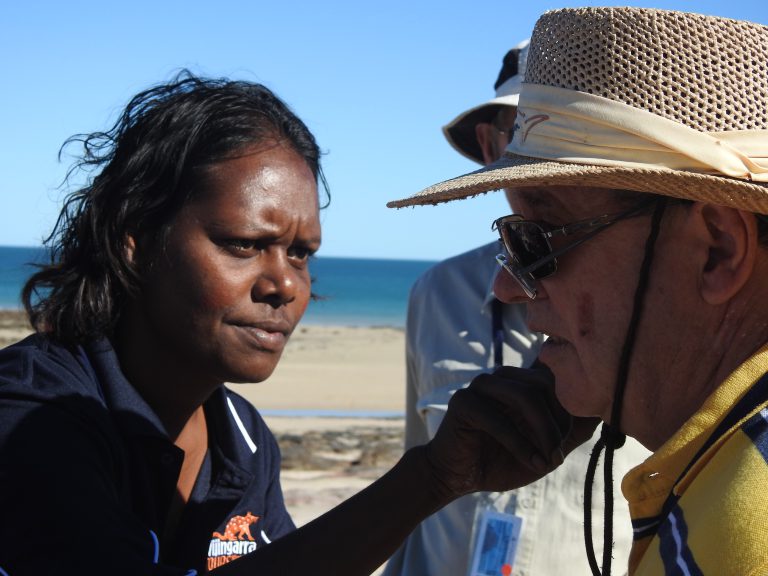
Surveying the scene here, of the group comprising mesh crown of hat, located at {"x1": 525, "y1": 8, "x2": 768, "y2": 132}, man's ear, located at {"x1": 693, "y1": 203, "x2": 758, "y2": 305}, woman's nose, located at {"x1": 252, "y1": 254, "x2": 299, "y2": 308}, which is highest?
mesh crown of hat, located at {"x1": 525, "y1": 8, "x2": 768, "y2": 132}

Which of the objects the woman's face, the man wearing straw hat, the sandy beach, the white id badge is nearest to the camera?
the man wearing straw hat

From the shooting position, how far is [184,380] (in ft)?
9.12

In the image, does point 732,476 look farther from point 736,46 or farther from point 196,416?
point 196,416

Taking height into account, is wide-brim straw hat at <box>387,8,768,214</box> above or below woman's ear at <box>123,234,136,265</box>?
above

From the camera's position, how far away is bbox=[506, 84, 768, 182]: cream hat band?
164cm

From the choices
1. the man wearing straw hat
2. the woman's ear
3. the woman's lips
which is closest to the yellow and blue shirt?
the man wearing straw hat

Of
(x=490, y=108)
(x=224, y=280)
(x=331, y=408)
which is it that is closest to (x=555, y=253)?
(x=224, y=280)

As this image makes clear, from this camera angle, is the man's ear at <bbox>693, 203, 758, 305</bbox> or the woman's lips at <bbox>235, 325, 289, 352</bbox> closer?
the man's ear at <bbox>693, 203, 758, 305</bbox>

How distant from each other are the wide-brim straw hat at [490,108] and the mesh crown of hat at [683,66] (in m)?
1.86

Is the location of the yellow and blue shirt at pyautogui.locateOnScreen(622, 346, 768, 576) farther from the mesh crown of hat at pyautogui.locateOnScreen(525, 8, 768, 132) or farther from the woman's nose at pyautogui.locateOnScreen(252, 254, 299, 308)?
the woman's nose at pyautogui.locateOnScreen(252, 254, 299, 308)

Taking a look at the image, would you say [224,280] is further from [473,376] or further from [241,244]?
[473,376]

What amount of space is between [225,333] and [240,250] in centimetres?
25

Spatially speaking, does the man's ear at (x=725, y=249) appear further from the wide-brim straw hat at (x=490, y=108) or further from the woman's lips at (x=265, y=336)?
the wide-brim straw hat at (x=490, y=108)

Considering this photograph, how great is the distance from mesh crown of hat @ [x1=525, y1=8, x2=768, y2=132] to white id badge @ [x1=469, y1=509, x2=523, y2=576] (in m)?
1.86
